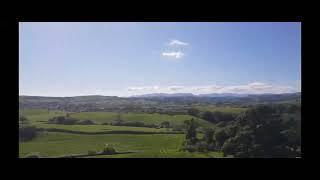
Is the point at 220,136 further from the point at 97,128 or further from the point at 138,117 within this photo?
the point at 97,128

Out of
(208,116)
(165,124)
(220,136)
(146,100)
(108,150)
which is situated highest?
(146,100)

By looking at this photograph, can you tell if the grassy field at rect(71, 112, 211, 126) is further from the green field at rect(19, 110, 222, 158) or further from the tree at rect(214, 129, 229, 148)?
the tree at rect(214, 129, 229, 148)

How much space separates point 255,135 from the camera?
3484 millimetres

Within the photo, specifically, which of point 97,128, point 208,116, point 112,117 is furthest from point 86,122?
point 208,116

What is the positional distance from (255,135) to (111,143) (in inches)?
71.7

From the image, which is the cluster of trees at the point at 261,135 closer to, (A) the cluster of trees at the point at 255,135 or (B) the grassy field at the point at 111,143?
(A) the cluster of trees at the point at 255,135

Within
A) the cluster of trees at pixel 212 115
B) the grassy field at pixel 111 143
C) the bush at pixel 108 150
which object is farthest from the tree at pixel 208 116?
the bush at pixel 108 150

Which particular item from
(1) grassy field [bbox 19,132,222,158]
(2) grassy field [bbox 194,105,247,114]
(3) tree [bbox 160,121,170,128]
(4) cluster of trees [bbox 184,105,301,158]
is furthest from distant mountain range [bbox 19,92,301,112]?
(1) grassy field [bbox 19,132,222,158]

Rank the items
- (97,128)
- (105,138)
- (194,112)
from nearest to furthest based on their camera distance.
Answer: (194,112) → (97,128) → (105,138)
